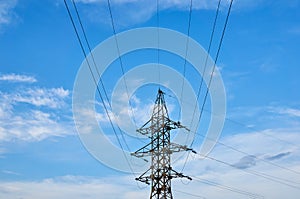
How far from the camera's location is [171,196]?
36.9m

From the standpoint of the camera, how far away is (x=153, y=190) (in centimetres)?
3772

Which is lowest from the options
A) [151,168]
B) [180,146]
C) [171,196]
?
[171,196]

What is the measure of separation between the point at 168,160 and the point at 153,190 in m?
3.58

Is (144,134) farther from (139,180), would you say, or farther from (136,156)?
(139,180)

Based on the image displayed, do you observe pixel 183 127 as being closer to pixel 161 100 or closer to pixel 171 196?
pixel 161 100

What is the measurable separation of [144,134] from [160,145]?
9.75ft

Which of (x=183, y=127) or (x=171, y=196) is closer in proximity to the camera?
(x=171, y=196)

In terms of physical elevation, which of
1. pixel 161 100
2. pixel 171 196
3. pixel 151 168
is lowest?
pixel 171 196

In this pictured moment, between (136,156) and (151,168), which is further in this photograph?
(136,156)

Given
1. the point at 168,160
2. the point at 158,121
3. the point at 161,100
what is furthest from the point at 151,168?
the point at 161,100

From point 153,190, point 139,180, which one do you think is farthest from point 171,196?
point 139,180

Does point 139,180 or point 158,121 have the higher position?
point 158,121

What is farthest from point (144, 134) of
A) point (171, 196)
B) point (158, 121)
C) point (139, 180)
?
point (171, 196)

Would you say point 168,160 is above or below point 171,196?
above
